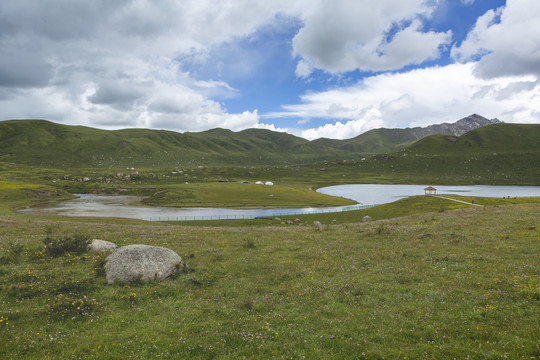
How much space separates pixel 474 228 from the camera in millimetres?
33094

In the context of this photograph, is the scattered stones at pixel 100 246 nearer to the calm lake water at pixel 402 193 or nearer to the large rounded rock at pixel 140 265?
the large rounded rock at pixel 140 265

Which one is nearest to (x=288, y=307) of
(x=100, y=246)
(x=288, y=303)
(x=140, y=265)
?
(x=288, y=303)

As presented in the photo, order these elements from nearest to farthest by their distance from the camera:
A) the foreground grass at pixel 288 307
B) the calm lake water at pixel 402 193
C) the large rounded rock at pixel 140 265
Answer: the foreground grass at pixel 288 307
the large rounded rock at pixel 140 265
the calm lake water at pixel 402 193

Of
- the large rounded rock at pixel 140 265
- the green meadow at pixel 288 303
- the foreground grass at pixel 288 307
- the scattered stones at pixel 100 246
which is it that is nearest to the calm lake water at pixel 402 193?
the green meadow at pixel 288 303

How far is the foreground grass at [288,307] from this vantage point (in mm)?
10555

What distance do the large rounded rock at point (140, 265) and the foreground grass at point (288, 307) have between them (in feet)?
2.83

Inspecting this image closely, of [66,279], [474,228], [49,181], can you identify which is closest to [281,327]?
[66,279]

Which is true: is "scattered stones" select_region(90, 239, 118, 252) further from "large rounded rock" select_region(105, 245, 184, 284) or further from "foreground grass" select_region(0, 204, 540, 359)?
"large rounded rock" select_region(105, 245, 184, 284)

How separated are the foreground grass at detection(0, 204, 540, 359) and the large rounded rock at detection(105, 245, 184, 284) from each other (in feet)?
2.83

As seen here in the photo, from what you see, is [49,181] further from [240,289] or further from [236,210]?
[240,289]

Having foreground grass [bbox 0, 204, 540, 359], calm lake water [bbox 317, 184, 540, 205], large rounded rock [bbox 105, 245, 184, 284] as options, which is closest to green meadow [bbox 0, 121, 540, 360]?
foreground grass [bbox 0, 204, 540, 359]

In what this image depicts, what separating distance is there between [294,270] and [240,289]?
16.1 feet

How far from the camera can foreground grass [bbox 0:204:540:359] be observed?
34.6 feet

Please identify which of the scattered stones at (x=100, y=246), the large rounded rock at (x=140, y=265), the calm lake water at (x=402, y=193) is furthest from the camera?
the calm lake water at (x=402, y=193)
